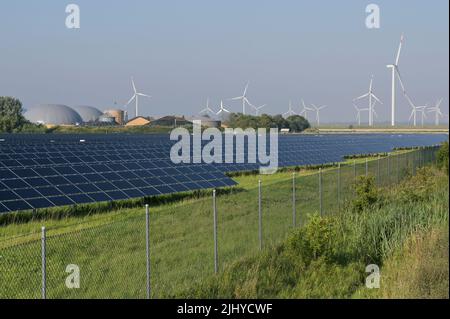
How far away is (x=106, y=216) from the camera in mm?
21219

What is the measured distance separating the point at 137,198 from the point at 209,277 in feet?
44.1

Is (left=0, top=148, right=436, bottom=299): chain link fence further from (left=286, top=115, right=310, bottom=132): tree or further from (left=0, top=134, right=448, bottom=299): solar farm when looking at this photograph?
(left=286, top=115, right=310, bottom=132): tree

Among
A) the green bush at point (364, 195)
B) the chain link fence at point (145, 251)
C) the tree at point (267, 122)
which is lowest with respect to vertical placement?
the chain link fence at point (145, 251)

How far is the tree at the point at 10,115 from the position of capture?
124875 mm

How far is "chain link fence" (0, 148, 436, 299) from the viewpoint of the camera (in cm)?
1120

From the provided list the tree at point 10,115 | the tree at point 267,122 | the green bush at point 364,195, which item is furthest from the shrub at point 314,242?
the tree at point 10,115

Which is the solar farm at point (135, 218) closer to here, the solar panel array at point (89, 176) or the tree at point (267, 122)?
the solar panel array at point (89, 176)

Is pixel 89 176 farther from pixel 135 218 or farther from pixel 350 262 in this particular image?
pixel 350 262

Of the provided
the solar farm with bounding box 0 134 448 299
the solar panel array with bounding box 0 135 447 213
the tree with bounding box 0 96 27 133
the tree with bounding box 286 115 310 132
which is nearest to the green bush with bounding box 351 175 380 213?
the solar farm with bounding box 0 134 448 299

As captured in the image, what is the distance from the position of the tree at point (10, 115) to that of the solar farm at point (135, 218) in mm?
94815

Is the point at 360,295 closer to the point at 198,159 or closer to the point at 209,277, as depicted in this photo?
the point at 209,277
